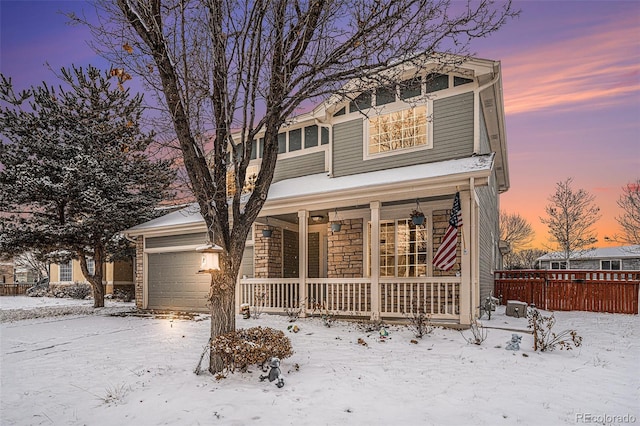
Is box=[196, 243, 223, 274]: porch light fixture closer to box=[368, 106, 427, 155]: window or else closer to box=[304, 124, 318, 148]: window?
box=[368, 106, 427, 155]: window

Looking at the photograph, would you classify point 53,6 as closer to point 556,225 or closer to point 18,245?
point 18,245

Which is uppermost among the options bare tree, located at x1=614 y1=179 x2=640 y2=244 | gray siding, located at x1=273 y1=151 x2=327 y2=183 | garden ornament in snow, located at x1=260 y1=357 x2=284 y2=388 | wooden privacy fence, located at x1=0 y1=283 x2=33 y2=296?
gray siding, located at x1=273 y1=151 x2=327 y2=183

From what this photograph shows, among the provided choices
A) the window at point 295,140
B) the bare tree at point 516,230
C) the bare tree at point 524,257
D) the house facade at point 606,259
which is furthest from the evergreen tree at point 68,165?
the bare tree at point 524,257

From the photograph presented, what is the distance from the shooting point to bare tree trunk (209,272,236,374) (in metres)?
4.79

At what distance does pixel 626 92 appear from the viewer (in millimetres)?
9078

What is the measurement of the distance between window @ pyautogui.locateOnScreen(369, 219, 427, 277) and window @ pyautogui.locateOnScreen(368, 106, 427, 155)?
6.36 feet

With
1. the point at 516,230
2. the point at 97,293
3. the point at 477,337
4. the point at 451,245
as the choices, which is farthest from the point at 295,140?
the point at 516,230

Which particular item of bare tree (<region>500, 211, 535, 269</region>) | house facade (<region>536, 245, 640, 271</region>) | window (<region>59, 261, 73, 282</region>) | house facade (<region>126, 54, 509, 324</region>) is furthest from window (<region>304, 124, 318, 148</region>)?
bare tree (<region>500, 211, 535, 269</region>)

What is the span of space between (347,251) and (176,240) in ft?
19.0

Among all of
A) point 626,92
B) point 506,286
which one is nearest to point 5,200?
point 506,286

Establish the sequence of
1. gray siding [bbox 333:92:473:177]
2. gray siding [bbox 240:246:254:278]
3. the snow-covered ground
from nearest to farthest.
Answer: the snow-covered ground → gray siding [bbox 333:92:473:177] → gray siding [bbox 240:246:254:278]

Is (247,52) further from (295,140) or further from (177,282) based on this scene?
(177,282)

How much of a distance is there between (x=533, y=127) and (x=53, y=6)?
1341 cm

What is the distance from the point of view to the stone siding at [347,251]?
991 centimetres
